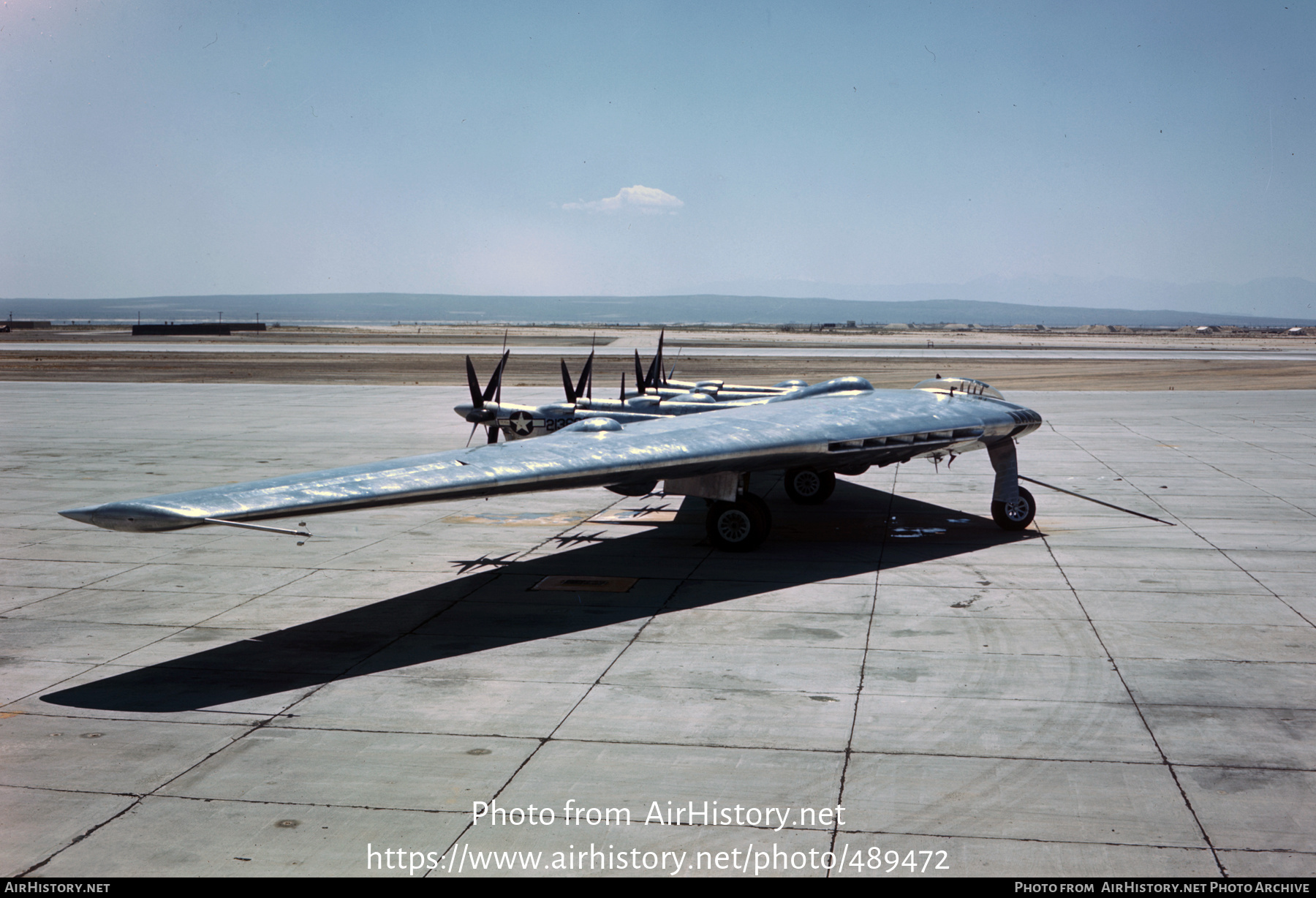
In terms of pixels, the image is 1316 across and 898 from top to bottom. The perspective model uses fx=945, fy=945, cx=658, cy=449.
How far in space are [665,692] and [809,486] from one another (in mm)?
11651

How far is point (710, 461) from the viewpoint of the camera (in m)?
14.9

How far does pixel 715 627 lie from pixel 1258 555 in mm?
10089

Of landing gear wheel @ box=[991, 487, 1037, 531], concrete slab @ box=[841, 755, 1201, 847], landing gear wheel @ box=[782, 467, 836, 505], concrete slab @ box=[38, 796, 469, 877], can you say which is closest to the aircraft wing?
landing gear wheel @ box=[991, 487, 1037, 531]

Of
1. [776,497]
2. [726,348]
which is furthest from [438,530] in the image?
[726,348]

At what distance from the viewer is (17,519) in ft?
63.0

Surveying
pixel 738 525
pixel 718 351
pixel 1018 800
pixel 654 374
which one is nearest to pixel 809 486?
pixel 738 525

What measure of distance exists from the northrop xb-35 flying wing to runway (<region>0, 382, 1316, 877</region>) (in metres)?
1.13

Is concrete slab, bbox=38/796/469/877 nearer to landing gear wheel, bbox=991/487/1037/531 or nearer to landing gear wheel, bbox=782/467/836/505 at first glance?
landing gear wheel, bbox=991/487/1037/531

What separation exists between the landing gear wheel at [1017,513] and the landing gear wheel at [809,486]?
3.99 metres

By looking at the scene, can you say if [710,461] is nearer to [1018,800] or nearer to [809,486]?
[809,486]

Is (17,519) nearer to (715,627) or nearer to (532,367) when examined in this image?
(715,627)

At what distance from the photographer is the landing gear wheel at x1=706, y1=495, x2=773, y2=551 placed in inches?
654

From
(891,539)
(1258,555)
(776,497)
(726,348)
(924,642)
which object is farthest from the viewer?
(726,348)

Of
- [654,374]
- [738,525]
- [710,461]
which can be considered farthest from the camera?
[654,374]
